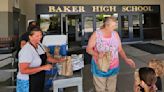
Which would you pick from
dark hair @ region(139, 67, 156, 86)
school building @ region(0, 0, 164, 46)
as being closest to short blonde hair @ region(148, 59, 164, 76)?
dark hair @ region(139, 67, 156, 86)

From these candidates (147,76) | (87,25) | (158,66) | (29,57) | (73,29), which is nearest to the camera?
(147,76)

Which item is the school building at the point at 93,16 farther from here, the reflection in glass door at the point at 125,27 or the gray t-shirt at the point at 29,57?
the gray t-shirt at the point at 29,57

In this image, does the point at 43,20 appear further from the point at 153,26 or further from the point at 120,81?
the point at 120,81

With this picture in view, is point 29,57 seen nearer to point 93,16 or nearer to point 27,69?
point 27,69

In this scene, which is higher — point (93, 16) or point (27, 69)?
point (93, 16)

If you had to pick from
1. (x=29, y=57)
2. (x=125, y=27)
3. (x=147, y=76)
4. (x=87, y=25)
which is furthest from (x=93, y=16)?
(x=147, y=76)

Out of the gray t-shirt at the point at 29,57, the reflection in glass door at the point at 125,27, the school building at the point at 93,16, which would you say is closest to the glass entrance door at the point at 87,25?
the school building at the point at 93,16

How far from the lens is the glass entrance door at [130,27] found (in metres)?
19.4

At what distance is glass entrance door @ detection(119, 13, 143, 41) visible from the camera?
19.4 meters

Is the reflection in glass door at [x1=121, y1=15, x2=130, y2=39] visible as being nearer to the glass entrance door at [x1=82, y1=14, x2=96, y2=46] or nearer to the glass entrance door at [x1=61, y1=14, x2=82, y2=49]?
the glass entrance door at [x1=82, y1=14, x2=96, y2=46]

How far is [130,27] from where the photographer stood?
19.5 meters

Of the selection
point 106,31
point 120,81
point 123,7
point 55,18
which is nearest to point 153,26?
point 123,7

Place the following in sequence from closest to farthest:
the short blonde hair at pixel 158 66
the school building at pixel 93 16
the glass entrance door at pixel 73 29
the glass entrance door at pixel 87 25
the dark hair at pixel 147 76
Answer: the dark hair at pixel 147 76 → the short blonde hair at pixel 158 66 → the school building at pixel 93 16 → the glass entrance door at pixel 73 29 → the glass entrance door at pixel 87 25

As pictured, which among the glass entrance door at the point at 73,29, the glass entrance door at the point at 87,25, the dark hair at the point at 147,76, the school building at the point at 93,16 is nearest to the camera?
the dark hair at the point at 147,76
